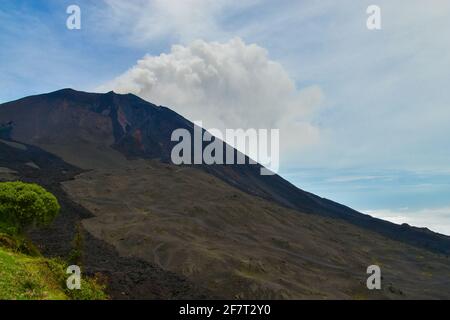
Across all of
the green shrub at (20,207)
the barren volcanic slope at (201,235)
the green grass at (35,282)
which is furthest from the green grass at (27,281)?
the green shrub at (20,207)

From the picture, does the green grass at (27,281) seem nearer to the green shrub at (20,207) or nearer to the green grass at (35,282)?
the green grass at (35,282)

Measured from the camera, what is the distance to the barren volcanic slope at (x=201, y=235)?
149 feet

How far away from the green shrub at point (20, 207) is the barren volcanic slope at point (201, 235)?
6301 mm

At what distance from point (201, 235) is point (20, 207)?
29942mm

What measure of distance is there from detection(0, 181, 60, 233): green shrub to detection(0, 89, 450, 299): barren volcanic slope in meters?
6.30

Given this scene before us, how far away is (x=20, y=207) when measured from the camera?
1502 inches

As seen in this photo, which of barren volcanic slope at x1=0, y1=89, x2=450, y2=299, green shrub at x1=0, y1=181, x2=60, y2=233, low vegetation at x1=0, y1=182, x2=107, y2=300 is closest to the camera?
low vegetation at x1=0, y1=182, x2=107, y2=300

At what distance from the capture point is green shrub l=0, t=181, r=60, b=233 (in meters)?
37.9

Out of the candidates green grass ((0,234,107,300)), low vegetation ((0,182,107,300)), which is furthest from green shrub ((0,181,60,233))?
green grass ((0,234,107,300))

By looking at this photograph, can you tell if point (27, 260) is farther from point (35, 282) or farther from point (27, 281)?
point (27, 281)

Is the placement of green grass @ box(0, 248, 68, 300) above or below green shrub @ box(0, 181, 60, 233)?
below

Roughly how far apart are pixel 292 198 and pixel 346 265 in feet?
245

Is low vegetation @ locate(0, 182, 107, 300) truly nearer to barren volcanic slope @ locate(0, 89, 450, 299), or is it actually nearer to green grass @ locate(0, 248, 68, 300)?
green grass @ locate(0, 248, 68, 300)
